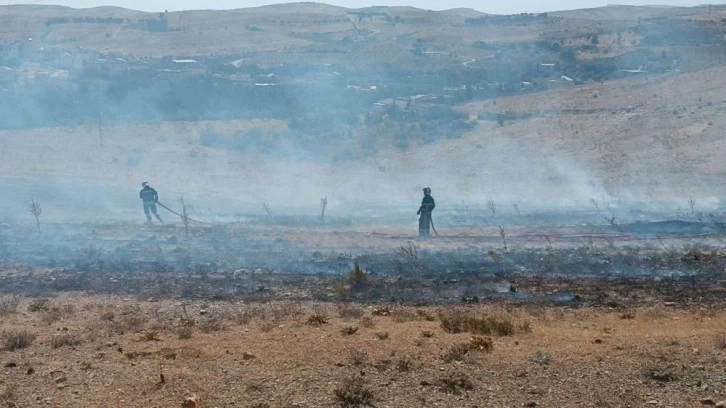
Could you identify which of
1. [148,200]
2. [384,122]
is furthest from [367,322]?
[384,122]

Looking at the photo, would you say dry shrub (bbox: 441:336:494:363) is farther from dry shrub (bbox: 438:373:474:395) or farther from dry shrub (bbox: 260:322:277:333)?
dry shrub (bbox: 260:322:277:333)

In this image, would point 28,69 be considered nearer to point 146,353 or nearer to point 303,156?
point 303,156

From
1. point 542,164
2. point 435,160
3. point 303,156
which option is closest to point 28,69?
point 303,156

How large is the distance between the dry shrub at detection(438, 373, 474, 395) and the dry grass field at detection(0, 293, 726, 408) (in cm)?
2

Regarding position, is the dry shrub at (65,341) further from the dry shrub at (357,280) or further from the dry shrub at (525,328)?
the dry shrub at (525,328)

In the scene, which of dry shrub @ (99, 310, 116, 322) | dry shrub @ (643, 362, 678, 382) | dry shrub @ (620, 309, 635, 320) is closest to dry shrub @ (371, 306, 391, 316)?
dry shrub @ (620, 309, 635, 320)

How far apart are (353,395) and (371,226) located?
521 inches

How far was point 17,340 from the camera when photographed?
1112cm

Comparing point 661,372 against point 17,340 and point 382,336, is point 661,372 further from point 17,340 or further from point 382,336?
point 17,340

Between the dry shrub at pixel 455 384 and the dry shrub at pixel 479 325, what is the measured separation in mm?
1705

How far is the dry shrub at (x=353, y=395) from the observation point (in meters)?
9.22

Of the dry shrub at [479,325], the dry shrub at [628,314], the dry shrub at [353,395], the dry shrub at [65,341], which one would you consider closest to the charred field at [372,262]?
the dry shrub at [628,314]

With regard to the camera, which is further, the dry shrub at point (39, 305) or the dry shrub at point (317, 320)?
the dry shrub at point (39, 305)

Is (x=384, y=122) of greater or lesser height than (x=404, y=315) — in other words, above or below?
above
